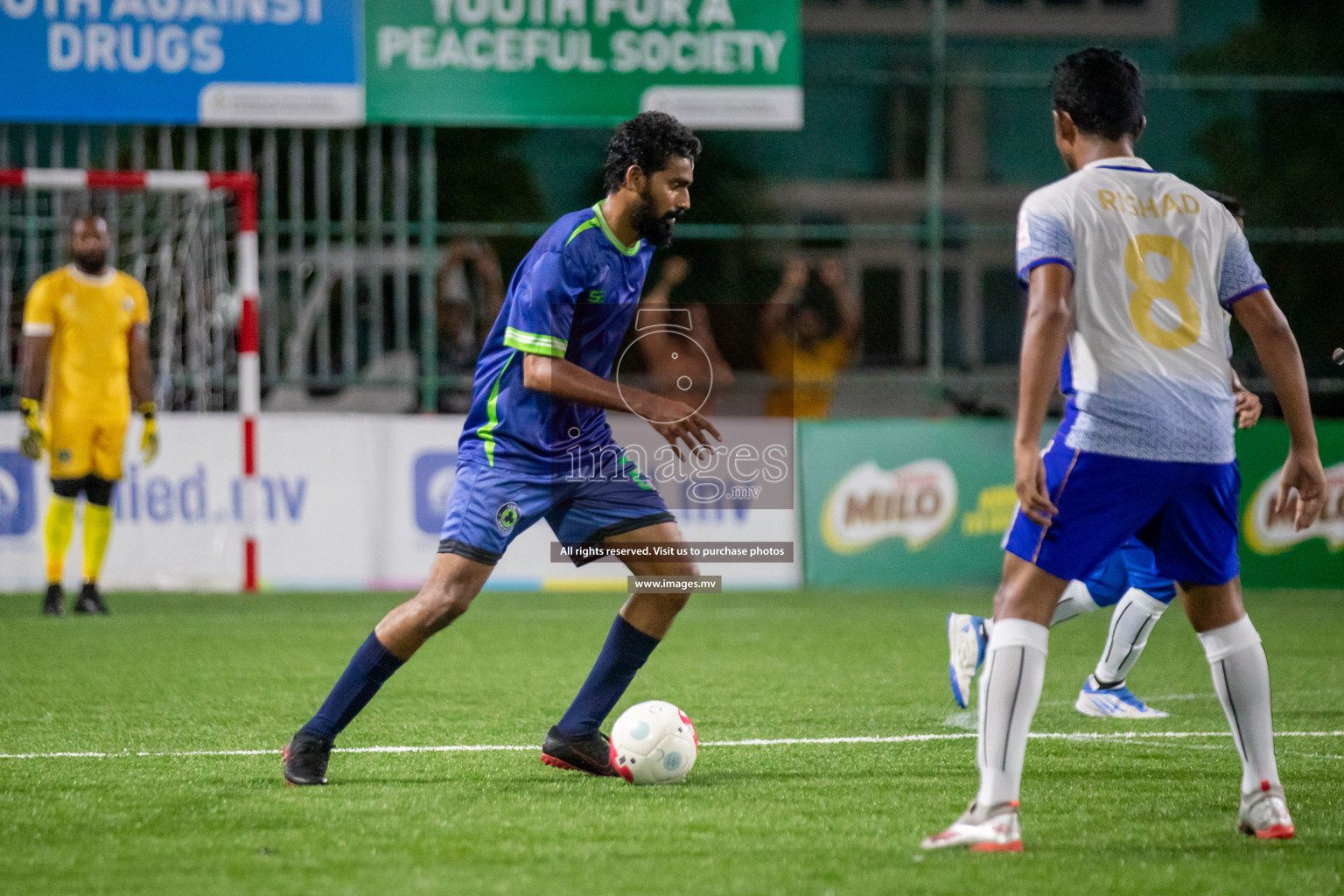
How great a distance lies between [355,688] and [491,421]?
877mm

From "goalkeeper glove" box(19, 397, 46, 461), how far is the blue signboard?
2.48m

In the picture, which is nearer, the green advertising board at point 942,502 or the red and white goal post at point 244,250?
the red and white goal post at point 244,250

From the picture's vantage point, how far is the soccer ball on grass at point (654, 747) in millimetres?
4930

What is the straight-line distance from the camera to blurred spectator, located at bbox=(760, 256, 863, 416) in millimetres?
13125

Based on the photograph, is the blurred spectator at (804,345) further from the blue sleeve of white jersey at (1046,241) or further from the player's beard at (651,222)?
the blue sleeve of white jersey at (1046,241)

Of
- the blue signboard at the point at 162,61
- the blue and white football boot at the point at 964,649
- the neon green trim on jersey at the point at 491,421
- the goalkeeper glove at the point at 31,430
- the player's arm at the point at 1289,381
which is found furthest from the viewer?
the blue signboard at the point at 162,61

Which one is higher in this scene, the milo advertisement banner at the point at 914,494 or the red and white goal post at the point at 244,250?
the red and white goal post at the point at 244,250

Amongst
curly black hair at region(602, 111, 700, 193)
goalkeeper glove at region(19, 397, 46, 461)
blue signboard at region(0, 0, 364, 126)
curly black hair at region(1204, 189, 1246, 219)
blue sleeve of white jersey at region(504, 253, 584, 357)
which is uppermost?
blue signboard at region(0, 0, 364, 126)

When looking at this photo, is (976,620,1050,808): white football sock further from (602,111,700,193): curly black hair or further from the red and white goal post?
the red and white goal post

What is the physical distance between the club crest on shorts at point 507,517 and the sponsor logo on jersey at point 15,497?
7756 millimetres

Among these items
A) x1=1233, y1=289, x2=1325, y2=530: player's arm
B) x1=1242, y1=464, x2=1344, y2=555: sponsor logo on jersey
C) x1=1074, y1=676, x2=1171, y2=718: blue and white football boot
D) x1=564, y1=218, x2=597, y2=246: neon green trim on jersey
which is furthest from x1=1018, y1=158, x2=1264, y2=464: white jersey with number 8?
x1=1242, y1=464, x2=1344, y2=555: sponsor logo on jersey

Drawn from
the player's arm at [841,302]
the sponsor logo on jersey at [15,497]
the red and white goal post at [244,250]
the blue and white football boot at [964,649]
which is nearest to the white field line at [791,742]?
the blue and white football boot at [964,649]

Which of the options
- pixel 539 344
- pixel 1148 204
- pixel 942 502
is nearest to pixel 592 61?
pixel 942 502

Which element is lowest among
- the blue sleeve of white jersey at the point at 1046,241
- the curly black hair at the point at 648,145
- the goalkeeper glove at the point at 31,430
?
the goalkeeper glove at the point at 31,430
